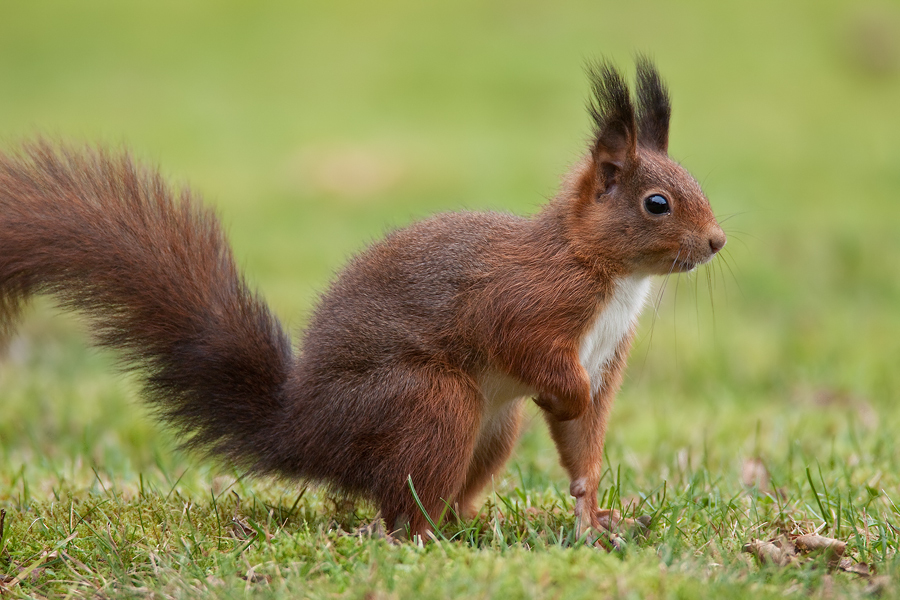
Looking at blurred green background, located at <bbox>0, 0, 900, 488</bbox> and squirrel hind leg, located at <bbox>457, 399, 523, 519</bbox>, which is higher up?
blurred green background, located at <bbox>0, 0, 900, 488</bbox>

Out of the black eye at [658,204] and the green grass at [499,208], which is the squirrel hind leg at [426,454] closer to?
the green grass at [499,208]

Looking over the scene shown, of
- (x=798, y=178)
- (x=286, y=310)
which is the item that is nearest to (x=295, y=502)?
(x=286, y=310)

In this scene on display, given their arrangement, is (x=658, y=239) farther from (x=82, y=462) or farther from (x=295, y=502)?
(x=82, y=462)

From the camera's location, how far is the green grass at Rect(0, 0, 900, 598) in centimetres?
291

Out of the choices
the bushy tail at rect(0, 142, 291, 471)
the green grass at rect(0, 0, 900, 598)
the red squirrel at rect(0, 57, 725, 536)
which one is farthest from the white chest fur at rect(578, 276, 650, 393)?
the bushy tail at rect(0, 142, 291, 471)

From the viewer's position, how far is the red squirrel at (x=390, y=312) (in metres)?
3.18

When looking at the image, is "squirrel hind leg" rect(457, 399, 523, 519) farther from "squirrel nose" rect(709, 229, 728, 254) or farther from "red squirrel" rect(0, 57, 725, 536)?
"squirrel nose" rect(709, 229, 728, 254)

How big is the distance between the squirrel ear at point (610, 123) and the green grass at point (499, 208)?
0.47 meters

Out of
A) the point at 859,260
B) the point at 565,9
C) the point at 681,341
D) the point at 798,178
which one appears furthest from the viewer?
the point at 565,9

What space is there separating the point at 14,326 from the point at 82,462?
59.2 inches

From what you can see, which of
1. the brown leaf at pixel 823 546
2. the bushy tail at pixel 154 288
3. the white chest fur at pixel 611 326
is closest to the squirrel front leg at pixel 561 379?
the white chest fur at pixel 611 326

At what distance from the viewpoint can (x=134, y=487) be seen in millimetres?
3922

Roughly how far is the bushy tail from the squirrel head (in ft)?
3.93

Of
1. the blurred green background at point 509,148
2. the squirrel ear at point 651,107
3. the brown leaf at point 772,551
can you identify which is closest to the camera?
the brown leaf at point 772,551
